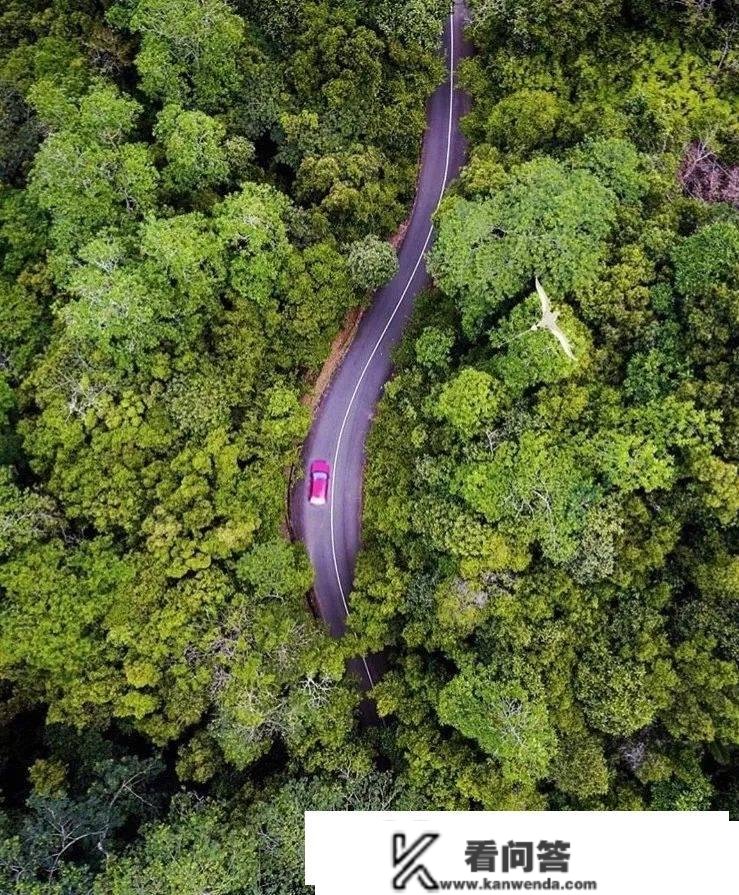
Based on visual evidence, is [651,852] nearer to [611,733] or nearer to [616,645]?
[611,733]

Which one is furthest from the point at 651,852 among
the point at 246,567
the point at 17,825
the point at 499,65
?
the point at 499,65
